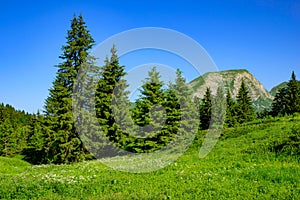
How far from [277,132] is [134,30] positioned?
16948mm

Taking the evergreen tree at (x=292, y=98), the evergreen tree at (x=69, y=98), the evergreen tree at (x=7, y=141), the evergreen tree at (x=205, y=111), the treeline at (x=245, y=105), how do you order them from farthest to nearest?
the evergreen tree at (x=7, y=141) → the evergreen tree at (x=292, y=98) → the treeline at (x=245, y=105) → the evergreen tree at (x=205, y=111) → the evergreen tree at (x=69, y=98)

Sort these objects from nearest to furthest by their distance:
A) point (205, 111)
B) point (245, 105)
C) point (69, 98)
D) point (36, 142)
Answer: point (69, 98)
point (205, 111)
point (36, 142)
point (245, 105)

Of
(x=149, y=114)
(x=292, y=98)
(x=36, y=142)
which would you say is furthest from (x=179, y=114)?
(x=292, y=98)

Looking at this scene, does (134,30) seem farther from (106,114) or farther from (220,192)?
(106,114)

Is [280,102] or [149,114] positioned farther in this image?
[280,102]

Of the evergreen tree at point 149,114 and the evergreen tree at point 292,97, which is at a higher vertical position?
the evergreen tree at point 292,97

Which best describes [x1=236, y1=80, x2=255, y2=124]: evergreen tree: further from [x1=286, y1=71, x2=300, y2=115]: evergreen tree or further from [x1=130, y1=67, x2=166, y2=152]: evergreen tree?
[x1=130, y1=67, x2=166, y2=152]: evergreen tree

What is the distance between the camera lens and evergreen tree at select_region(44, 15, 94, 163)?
29.7 metres

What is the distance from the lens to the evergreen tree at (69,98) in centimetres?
2973

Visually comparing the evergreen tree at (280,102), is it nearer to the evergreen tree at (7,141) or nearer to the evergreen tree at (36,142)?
the evergreen tree at (36,142)

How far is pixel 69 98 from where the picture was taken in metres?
30.6

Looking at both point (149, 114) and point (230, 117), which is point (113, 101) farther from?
point (230, 117)

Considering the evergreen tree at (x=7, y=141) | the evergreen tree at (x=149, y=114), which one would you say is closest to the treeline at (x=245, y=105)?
the evergreen tree at (x=149, y=114)

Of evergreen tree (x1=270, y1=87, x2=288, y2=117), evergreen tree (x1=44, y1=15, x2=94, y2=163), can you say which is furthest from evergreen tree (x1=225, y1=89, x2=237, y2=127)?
evergreen tree (x1=44, y1=15, x2=94, y2=163)
